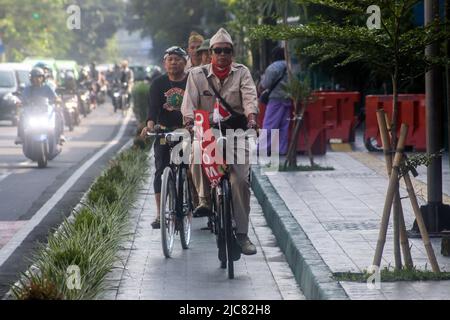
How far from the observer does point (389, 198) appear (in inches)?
392

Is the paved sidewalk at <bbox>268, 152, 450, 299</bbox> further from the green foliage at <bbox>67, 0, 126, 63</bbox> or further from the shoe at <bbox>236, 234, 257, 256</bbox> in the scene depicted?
the green foliage at <bbox>67, 0, 126, 63</bbox>

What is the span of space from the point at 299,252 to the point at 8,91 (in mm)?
30776

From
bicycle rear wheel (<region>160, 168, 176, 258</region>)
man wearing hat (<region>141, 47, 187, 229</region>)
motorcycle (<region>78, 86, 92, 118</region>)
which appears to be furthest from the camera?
motorcycle (<region>78, 86, 92, 118</region>)

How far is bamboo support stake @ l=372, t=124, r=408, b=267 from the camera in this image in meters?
9.94

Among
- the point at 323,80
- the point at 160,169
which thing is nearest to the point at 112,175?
the point at 160,169

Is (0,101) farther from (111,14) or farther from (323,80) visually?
(111,14)

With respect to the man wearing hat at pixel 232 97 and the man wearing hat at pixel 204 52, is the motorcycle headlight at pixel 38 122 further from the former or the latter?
the man wearing hat at pixel 232 97

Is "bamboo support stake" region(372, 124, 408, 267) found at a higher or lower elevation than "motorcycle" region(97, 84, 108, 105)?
higher

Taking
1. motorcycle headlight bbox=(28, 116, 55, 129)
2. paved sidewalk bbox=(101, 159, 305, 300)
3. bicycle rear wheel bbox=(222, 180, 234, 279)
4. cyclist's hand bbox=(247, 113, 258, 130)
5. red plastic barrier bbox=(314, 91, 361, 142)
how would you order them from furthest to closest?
red plastic barrier bbox=(314, 91, 361, 142), motorcycle headlight bbox=(28, 116, 55, 129), cyclist's hand bbox=(247, 113, 258, 130), bicycle rear wheel bbox=(222, 180, 234, 279), paved sidewalk bbox=(101, 159, 305, 300)

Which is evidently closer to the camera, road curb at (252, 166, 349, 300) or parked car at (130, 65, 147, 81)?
road curb at (252, 166, 349, 300)

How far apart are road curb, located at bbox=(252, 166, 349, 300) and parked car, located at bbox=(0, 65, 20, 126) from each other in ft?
81.3

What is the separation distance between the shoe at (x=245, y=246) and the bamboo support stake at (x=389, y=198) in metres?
1.82

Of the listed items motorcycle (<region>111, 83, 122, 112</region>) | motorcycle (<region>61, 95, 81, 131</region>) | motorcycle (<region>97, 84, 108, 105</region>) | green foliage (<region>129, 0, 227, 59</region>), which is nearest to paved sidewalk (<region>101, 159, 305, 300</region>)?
motorcycle (<region>61, 95, 81, 131</region>)

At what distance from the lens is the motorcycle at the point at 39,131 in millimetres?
23000
